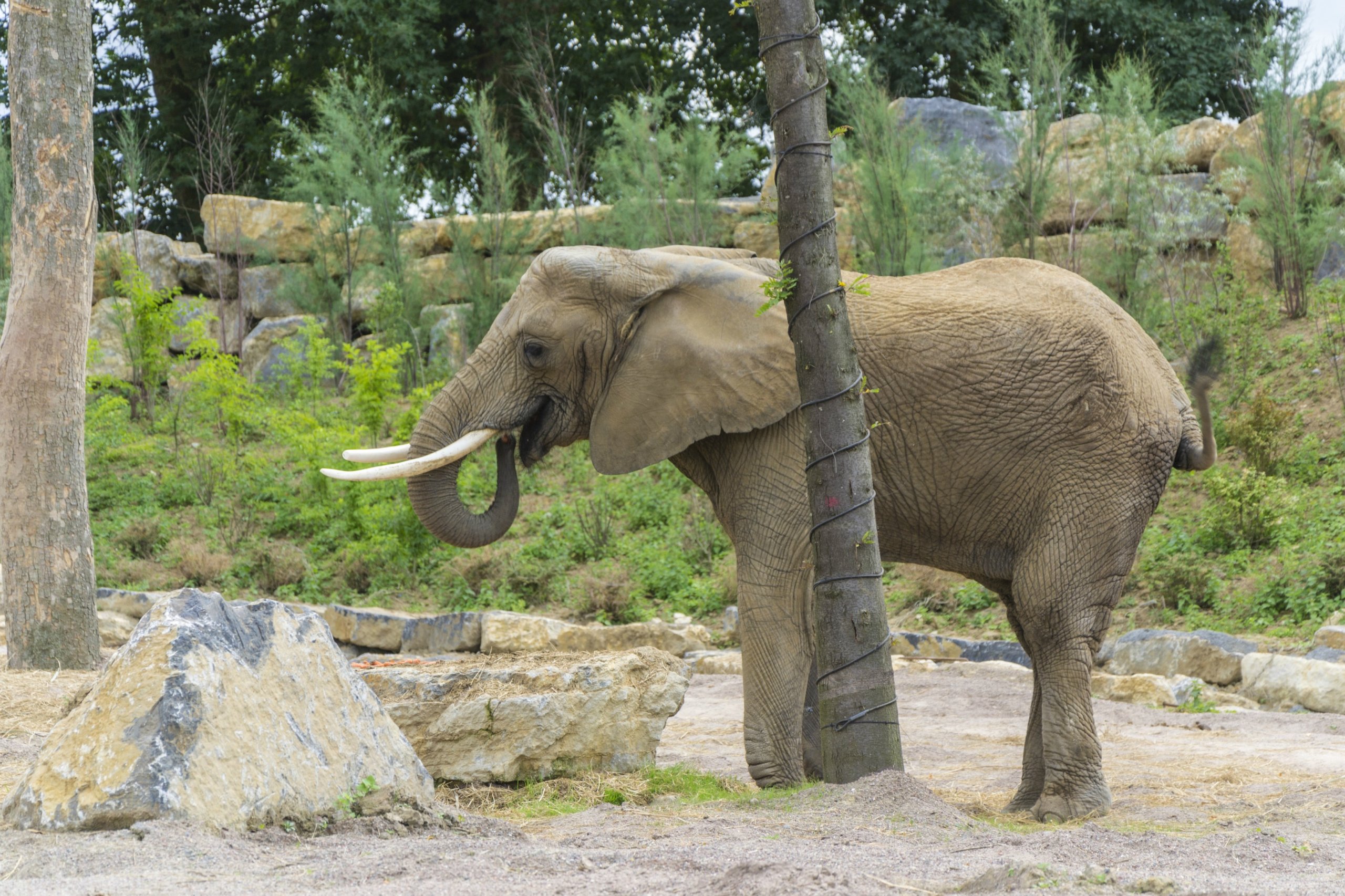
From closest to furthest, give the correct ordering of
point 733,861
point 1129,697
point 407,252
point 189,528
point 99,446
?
point 733,861 → point 1129,697 → point 189,528 → point 99,446 → point 407,252

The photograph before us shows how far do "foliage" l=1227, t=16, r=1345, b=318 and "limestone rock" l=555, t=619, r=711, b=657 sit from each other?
10033mm

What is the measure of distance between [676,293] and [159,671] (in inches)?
114

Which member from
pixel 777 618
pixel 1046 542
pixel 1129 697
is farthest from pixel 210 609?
pixel 1129 697

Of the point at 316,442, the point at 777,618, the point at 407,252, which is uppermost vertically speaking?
the point at 407,252

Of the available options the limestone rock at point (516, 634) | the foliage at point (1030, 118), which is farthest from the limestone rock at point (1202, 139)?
the limestone rock at point (516, 634)

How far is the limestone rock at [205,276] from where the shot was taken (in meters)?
23.3

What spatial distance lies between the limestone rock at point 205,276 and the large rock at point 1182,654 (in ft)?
59.7

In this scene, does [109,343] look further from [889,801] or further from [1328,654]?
[889,801]

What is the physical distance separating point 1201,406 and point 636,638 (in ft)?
21.3

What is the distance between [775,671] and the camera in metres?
5.27

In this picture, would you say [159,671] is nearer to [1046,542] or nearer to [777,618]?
[777,618]

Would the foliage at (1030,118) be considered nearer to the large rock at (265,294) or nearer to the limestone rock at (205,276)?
the large rock at (265,294)

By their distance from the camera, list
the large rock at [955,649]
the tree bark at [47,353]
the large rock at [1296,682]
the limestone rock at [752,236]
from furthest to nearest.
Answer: the limestone rock at [752,236] → the large rock at [955,649] → the tree bark at [47,353] → the large rock at [1296,682]

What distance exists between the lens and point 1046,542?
5375 millimetres
